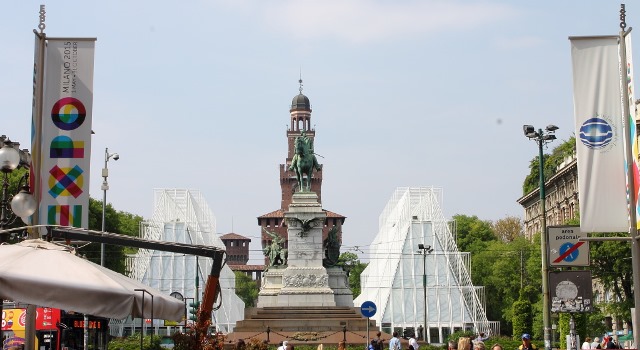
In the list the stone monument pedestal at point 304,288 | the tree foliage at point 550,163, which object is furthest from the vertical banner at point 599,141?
the tree foliage at point 550,163

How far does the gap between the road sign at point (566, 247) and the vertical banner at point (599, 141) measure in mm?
8297

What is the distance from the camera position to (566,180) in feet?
346

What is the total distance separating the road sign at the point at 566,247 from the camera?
25.6 m

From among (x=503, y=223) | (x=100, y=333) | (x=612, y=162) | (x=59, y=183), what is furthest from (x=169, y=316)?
(x=503, y=223)

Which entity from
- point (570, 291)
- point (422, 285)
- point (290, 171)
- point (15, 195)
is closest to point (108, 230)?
point (422, 285)

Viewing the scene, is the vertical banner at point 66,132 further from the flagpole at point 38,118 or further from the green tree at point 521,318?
the green tree at point 521,318

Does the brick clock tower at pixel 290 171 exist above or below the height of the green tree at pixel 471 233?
above

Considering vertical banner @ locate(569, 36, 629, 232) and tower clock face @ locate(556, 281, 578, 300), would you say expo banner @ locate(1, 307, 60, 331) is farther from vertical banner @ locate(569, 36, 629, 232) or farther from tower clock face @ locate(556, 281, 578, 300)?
vertical banner @ locate(569, 36, 629, 232)

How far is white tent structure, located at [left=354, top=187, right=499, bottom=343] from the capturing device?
111m

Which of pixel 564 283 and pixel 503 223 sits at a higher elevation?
pixel 503 223

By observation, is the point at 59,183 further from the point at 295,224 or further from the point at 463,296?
the point at 463,296

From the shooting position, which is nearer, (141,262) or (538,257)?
(538,257)

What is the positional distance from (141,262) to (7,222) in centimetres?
9776

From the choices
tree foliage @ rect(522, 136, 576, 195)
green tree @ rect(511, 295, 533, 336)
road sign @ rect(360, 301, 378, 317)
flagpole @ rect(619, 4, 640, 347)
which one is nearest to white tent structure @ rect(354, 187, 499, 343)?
tree foliage @ rect(522, 136, 576, 195)
